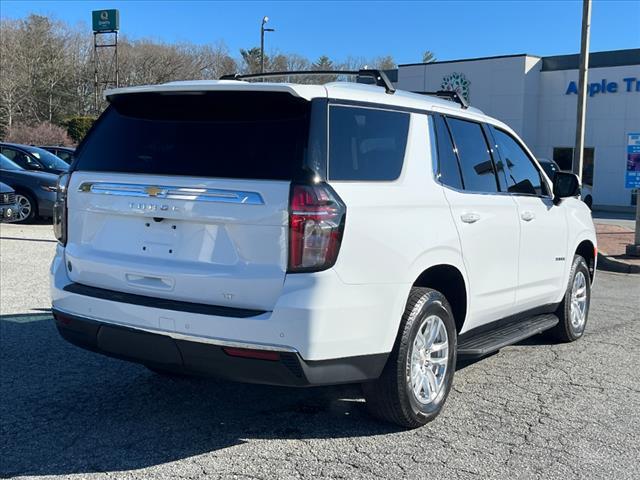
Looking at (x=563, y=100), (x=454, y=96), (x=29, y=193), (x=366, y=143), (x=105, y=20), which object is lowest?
(x=29, y=193)

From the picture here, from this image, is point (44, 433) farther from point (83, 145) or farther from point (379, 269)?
point (379, 269)

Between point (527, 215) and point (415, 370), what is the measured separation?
1.90m

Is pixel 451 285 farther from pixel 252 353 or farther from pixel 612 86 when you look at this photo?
pixel 612 86

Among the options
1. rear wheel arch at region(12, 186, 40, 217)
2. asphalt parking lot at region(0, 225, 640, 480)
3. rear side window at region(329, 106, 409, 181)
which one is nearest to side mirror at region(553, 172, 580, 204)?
asphalt parking lot at region(0, 225, 640, 480)

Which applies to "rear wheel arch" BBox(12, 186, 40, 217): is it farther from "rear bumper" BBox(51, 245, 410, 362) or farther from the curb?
"rear bumper" BBox(51, 245, 410, 362)

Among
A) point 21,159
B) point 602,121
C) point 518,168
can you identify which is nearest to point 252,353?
point 518,168

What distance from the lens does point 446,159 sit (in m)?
4.51

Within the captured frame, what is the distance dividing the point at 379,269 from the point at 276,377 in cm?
79

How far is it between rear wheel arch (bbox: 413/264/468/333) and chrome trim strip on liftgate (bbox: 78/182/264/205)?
1.30 meters

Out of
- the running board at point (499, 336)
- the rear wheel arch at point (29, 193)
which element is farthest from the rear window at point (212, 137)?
the rear wheel arch at point (29, 193)

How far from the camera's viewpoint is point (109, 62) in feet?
180

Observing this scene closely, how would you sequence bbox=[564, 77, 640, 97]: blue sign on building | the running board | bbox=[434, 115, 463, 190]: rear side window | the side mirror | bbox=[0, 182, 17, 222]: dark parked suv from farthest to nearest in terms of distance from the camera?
1. bbox=[564, 77, 640, 97]: blue sign on building
2. bbox=[0, 182, 17, 222]: dark parked suv
3. the side mirror
4. the running board
5. bbox=[434, 115, 463, 190]: rear side window

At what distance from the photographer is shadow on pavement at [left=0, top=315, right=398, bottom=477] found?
3.71 metres

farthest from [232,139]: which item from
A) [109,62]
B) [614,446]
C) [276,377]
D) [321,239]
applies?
[109,62]
